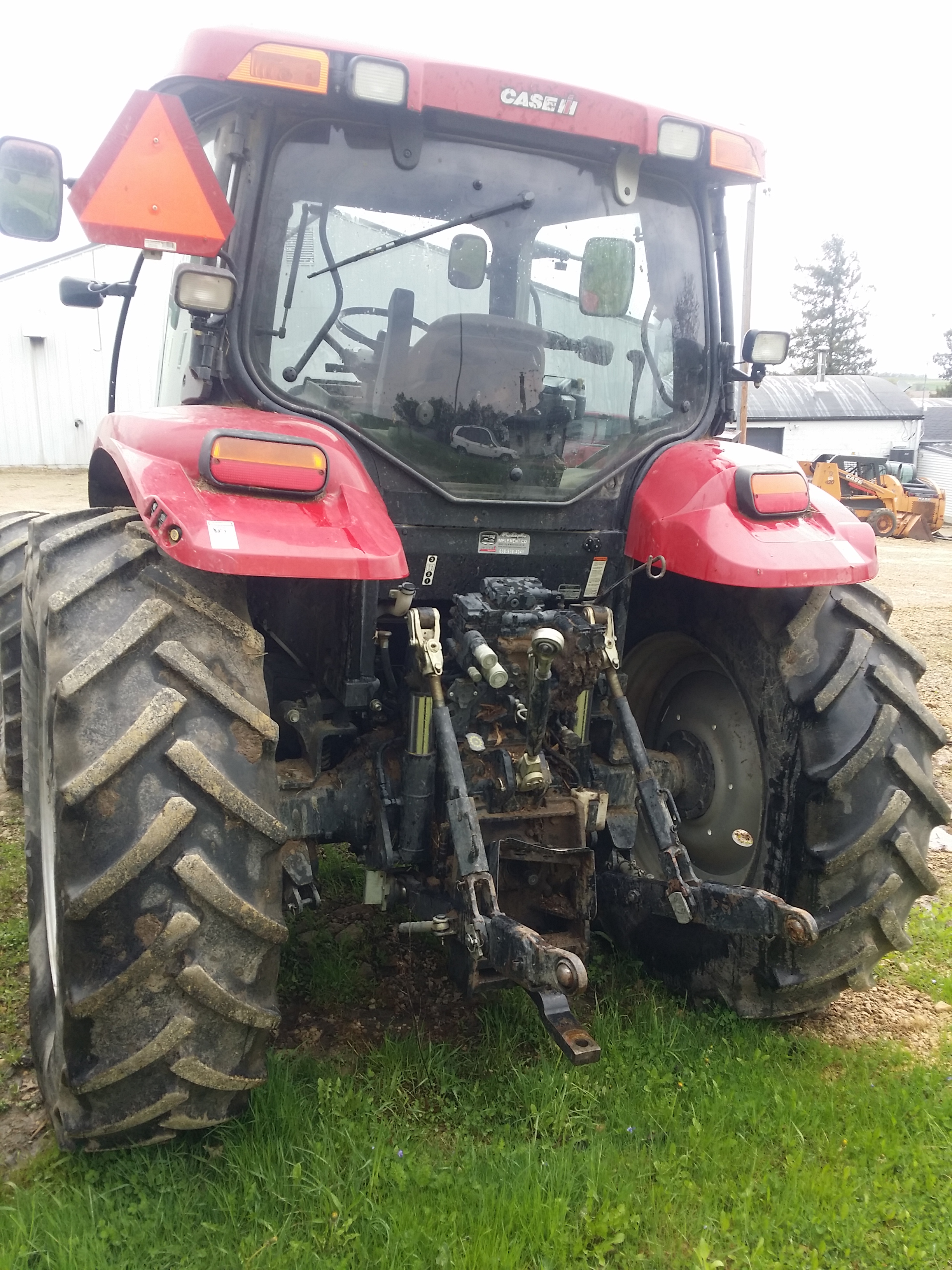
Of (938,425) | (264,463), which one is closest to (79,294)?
(264,463)

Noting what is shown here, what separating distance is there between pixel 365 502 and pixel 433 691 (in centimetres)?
48

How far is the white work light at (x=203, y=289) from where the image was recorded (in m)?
2.26

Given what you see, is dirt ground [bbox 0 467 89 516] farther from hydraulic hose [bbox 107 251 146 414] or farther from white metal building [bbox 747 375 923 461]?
white metal building [bbox 747 375 923 461]

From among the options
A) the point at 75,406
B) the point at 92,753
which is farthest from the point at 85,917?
the point at 75,406

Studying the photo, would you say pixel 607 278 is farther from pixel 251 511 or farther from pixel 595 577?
pixel 251 511

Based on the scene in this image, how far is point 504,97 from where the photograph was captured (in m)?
2.54

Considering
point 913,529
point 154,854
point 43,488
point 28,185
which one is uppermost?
point 28,185

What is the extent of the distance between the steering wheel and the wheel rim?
1.32 m

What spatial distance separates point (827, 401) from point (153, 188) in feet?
107

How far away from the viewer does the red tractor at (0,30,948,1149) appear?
6.46 ft

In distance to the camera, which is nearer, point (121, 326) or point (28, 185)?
point (28, 185)

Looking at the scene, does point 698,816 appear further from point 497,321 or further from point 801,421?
point 801,421

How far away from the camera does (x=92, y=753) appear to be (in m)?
1.90

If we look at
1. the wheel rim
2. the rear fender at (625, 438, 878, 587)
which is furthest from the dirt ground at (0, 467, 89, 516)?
the rear fender at (625, 438, 878, 587)
